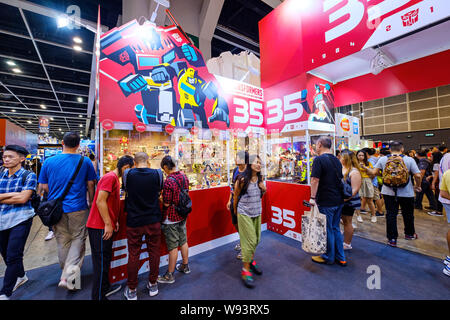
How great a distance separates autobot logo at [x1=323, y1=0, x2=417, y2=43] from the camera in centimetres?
263

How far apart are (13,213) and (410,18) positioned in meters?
5.50

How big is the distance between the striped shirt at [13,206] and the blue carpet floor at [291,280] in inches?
35.8

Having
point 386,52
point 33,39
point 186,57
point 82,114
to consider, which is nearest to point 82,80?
point 33,39

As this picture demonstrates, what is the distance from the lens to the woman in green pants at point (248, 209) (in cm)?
229

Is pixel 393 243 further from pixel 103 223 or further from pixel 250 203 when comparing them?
pixel 103 223

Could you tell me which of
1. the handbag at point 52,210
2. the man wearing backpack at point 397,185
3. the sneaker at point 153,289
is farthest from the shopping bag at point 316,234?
the handbag at point 52,210

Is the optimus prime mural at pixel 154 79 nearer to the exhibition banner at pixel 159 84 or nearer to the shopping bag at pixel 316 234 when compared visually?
the exhibition banner at pixel 159 84

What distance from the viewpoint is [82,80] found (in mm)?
8594

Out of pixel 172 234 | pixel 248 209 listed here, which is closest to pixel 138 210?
pixel 172 234

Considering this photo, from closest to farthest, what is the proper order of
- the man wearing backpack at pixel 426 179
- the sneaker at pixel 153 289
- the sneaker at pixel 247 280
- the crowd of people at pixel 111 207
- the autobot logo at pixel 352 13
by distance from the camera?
1. the crowd of people at pixel 111 207
2. the sneaker at pixel 153 289
3. the sneaker at pixel 247 280
4. the autobot logo at pixel 352 13
5. the man wearing backpack at pixel 426 179

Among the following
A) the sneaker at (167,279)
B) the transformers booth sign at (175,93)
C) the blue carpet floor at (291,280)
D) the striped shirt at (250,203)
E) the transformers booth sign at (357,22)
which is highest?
the transformers booth sign at (357,22)

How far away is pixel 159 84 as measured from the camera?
10.5 feet

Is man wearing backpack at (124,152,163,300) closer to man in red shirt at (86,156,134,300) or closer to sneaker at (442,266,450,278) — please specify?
man in red shirt at (86,156,134,300)
